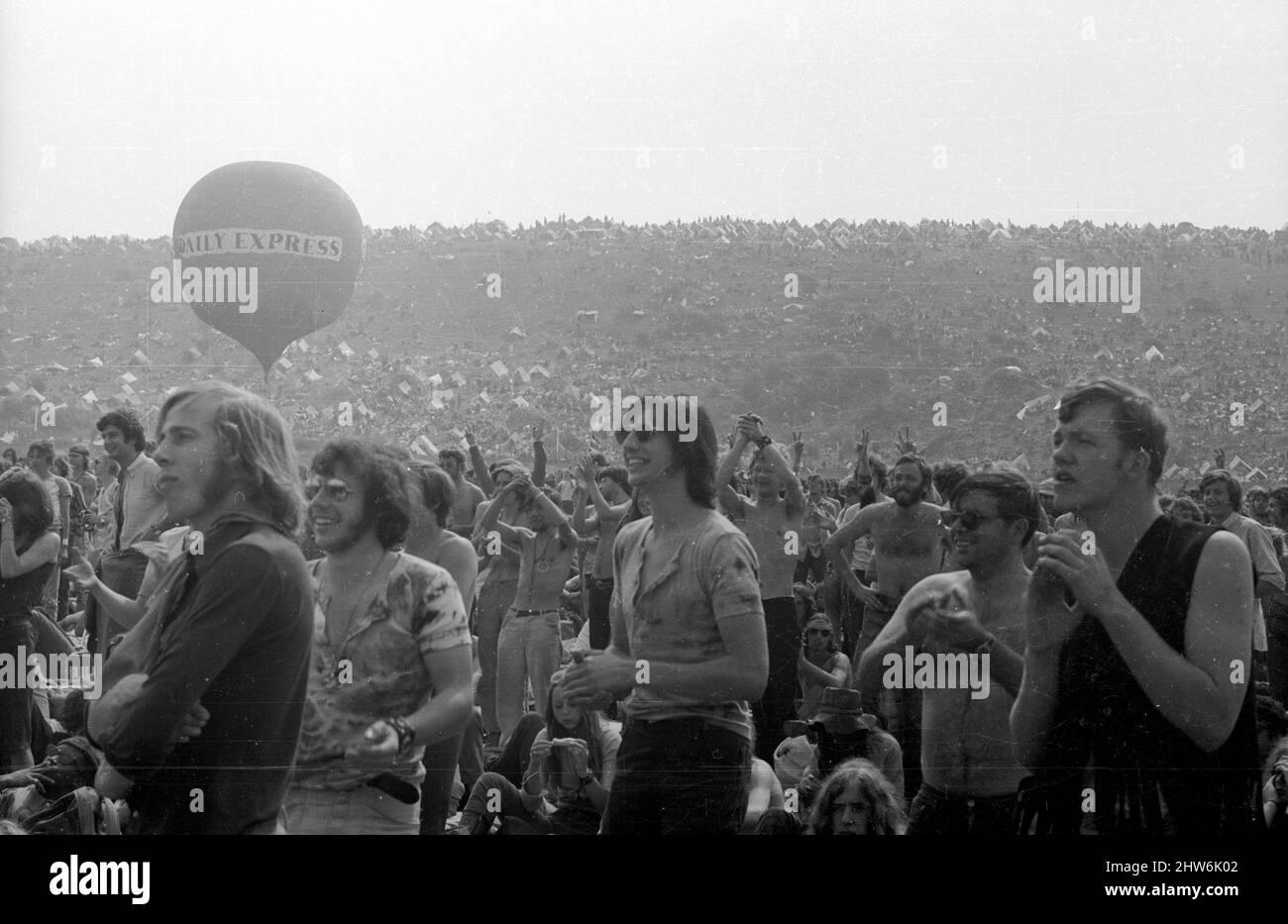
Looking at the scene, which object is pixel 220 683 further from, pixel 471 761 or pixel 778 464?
pixel 778 464

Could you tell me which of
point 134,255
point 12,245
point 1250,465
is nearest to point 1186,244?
point 1250,465

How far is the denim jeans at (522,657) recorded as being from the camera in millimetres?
5934

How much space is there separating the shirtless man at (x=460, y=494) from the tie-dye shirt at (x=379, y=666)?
2.00 feet

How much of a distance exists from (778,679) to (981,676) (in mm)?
776

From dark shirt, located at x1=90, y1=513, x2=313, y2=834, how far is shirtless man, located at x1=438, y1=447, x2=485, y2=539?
0.84m

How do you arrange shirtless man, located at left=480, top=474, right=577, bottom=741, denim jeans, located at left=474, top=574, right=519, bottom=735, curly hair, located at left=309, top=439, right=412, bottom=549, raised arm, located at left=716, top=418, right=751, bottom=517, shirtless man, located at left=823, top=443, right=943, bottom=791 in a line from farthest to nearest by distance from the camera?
denim jeans, located at left=474, top=574, right=519, bottom=735, shirtless man, located at left=480, top=474, right=577, bottom=741, shirtless man, located at left=823, top=443, right=943, bottom=791, raised arm, located at left=716, top=418, right=751, bottom=517, curly hair, located at left=309, top=439, right=412, bottom=549

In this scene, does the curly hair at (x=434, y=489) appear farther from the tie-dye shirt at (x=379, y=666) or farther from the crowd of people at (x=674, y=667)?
the tie-dye shirt at (x=379, y=666)

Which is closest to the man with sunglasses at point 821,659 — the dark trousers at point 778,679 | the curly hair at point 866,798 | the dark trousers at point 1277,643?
the dark trousers at point 778,679

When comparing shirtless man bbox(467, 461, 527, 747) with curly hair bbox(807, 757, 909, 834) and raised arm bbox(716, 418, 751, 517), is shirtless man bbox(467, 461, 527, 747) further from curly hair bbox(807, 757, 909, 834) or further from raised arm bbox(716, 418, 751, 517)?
curly hair bbox(807, 757, 909, 834)

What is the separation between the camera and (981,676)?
400 cm

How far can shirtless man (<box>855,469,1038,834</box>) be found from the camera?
3986mm

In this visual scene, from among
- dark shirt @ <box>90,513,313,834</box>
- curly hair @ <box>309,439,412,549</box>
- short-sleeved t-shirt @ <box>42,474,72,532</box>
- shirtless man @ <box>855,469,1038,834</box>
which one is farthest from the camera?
short-sleeved t-shirt @ <box>42,474,72,532</box>

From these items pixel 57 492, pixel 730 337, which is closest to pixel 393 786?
pixel 730 337

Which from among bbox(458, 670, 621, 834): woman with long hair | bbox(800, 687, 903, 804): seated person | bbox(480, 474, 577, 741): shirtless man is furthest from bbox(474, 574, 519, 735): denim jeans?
bbox(800, 687, 903, 804): seated person
